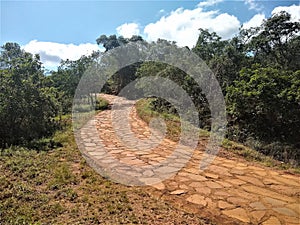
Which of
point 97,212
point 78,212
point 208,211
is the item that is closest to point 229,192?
point 208,211

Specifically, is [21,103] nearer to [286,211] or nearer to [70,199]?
[70,199]

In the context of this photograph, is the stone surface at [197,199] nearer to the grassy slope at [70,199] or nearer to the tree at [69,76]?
the grassy slope at [70,199]

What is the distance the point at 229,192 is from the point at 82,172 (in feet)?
6.58

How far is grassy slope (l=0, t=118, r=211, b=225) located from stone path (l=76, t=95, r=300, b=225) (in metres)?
0.25

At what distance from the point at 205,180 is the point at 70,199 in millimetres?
1725

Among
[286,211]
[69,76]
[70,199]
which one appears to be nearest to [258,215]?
[286,211]

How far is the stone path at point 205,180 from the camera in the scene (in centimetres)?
243

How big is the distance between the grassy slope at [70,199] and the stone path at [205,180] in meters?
0.25

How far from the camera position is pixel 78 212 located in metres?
2.32

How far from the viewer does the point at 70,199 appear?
260 centimetres

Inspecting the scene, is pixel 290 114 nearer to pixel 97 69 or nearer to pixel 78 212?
pixel 78 212

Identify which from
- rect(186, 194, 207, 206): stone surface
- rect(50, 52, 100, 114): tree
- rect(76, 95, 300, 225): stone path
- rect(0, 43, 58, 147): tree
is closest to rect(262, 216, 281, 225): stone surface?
rect(76, 95, 300, 225): stone path

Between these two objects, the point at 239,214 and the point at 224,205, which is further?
the point at 224,205

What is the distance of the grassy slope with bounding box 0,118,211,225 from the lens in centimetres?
223
